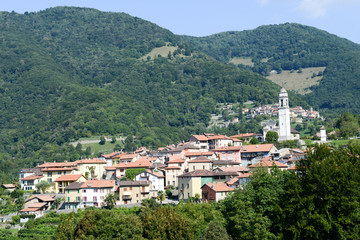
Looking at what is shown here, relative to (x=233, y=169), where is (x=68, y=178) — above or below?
below

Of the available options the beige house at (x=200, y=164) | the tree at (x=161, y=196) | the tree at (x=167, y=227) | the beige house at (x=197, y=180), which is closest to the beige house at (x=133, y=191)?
the tree at (x=161, y=196)

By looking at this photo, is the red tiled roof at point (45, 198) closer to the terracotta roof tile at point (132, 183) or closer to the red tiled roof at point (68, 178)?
the red tiled roof at point (68, 178)

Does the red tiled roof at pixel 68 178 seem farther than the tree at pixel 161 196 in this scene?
Yes

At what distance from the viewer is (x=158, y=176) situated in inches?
3563

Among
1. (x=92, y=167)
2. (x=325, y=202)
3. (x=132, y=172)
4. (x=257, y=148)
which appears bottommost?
(x=92, y=167)

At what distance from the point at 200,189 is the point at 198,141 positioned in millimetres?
30138

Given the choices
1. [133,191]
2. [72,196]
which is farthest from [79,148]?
[133,191]

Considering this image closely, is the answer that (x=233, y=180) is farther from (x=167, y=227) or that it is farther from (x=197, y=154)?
(x=167, y=227)

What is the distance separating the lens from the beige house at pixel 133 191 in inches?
3376

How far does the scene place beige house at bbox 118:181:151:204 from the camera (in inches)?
3376

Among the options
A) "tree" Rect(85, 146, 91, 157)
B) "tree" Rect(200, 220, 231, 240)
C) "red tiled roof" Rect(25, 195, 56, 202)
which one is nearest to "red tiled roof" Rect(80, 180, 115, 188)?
"red tiled roof" Rect(25, 195, 56, 202)

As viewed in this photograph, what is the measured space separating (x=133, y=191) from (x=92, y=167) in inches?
1033

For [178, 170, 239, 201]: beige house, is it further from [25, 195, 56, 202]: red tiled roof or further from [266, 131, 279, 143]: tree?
[266, 131, 279, 143]: tree

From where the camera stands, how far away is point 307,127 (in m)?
173
